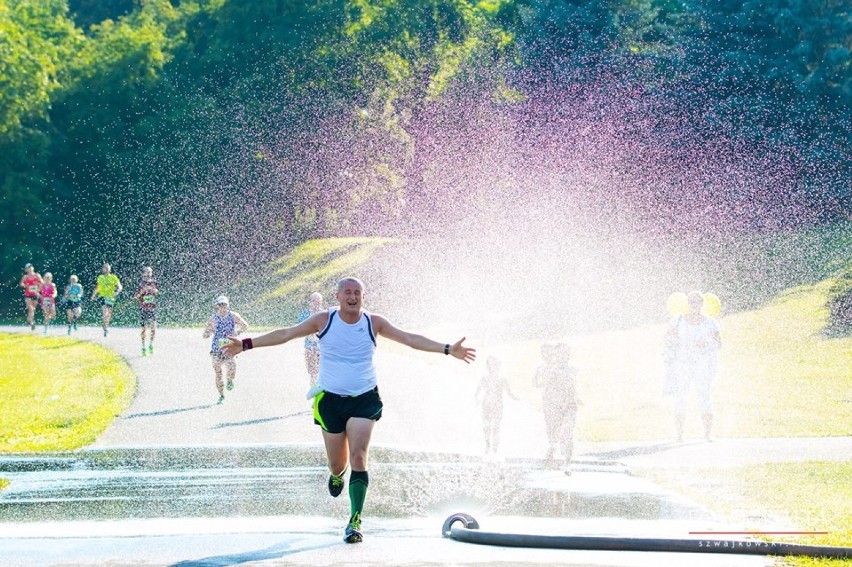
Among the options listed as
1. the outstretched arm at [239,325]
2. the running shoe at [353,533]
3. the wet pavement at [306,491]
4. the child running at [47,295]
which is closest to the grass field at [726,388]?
the wet pavement at [306,491]

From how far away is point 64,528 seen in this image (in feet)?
35.4

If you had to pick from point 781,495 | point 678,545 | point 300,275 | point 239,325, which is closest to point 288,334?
point 678,545

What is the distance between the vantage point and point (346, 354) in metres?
10.2

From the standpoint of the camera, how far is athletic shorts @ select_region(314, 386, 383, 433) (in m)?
10.3

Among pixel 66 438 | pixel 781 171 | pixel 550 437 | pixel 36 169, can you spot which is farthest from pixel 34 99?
pixel 550 437

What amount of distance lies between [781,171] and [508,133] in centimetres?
1062

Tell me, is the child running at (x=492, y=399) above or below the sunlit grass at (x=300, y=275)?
below

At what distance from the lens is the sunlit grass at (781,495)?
35.7ft

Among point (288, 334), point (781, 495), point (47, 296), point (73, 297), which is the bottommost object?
point (781, 495)

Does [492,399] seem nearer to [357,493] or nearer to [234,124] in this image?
[357,493]

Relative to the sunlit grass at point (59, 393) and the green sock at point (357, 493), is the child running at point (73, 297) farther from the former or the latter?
the green sock at point (357, 493)

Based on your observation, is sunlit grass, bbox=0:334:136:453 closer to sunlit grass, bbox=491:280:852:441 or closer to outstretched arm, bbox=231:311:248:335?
outstretched arm, bbox=231:311:248:335

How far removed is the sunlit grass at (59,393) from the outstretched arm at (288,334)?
7310mm

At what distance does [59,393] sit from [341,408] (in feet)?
50.7
